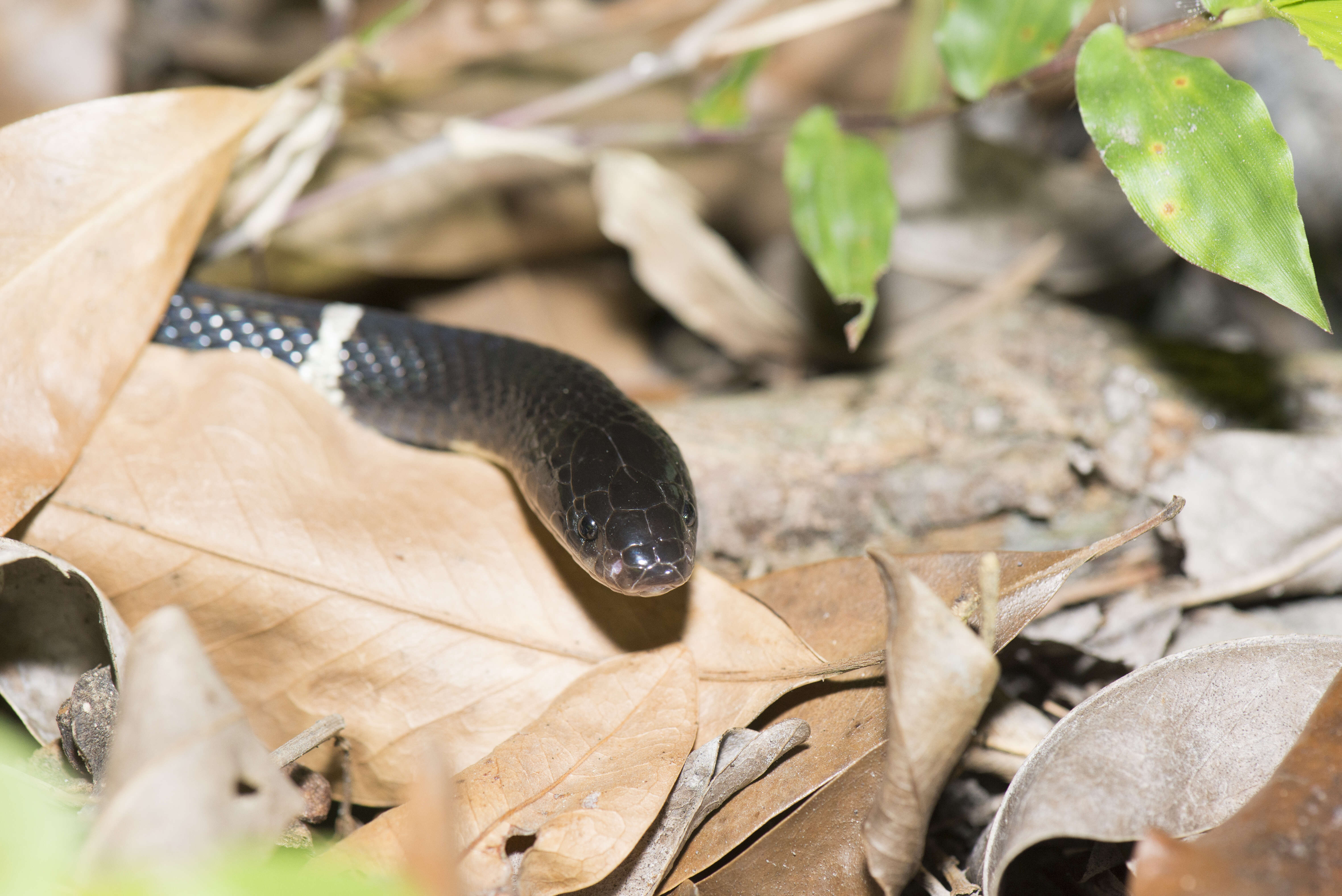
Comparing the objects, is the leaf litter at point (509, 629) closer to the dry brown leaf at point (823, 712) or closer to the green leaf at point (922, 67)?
the dry brown leaf at point (823, 712)

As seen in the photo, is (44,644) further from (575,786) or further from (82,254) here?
(575,786)

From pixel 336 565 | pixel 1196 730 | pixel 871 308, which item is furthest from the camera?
pixel 871 308

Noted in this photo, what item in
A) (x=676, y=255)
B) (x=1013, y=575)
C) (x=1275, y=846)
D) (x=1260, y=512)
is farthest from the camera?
(x=676, y=255)

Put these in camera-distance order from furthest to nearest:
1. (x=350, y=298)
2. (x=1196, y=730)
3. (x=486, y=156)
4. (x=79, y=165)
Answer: (x=350, y=298) < (x=486, y=156) < (x=79, y=165) < (x=1196, y=730)

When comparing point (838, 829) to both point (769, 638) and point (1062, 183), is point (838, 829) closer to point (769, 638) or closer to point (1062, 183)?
point (769, 638)

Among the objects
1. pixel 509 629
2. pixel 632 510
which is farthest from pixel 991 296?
pixel 509 629

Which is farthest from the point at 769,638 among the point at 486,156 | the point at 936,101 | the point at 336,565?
the point at 936,101
